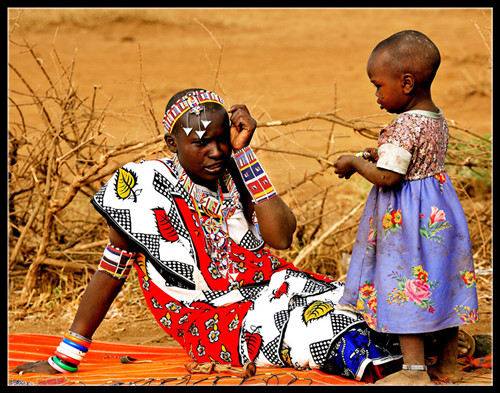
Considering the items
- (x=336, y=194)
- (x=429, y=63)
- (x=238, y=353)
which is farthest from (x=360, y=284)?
(x=336, y=194)

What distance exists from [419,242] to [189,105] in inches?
46.8

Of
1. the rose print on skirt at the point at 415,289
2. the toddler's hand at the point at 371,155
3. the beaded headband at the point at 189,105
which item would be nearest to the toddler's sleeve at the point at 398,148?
the toddler's hand at the point at 371,155

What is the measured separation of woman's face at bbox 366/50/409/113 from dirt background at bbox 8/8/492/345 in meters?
4.58

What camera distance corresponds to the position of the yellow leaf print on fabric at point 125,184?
3314 millimetres

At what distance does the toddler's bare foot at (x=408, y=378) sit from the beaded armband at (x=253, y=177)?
0.96m

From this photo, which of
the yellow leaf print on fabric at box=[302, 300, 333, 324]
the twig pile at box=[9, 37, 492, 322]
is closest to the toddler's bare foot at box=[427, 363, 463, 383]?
the yellow leaf print on fabric at box=[302, 300, 333, 324]

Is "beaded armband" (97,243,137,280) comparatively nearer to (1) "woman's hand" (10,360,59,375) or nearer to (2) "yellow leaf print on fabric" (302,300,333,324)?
(1) "woman's hand" (10,360,59,375)

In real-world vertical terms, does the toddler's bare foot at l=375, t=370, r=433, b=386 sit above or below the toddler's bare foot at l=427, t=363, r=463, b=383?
above

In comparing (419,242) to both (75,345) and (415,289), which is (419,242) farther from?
(75,345)

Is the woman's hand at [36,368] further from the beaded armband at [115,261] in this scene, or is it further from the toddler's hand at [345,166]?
the toddler's hand at [345,166]

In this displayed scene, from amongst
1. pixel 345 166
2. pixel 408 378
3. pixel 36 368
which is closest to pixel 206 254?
pixel 345 166

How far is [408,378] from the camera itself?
2814mm

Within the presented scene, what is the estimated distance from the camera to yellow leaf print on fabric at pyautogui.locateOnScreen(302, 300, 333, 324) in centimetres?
312

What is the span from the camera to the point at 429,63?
2.89 m
